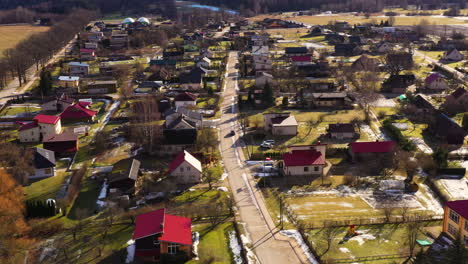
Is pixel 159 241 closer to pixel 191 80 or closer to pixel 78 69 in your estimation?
pixel 191 80

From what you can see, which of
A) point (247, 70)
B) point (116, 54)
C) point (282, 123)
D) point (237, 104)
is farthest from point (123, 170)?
point (116, 54)

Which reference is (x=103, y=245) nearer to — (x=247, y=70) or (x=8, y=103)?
(x=8, y=103)

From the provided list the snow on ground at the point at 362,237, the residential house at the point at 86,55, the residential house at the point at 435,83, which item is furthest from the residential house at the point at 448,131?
the residential house at the point at 86,55

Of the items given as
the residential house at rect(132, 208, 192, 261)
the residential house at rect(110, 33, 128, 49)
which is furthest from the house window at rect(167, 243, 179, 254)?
the residential house at rect(110, 33, 128, 49)

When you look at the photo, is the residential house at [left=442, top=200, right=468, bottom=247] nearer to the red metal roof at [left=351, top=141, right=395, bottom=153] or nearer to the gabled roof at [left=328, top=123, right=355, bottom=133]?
the red metal roof at [left=351, top=141, right=395, bottom=153]

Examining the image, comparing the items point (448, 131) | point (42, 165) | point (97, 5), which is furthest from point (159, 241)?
point (97, 5)
